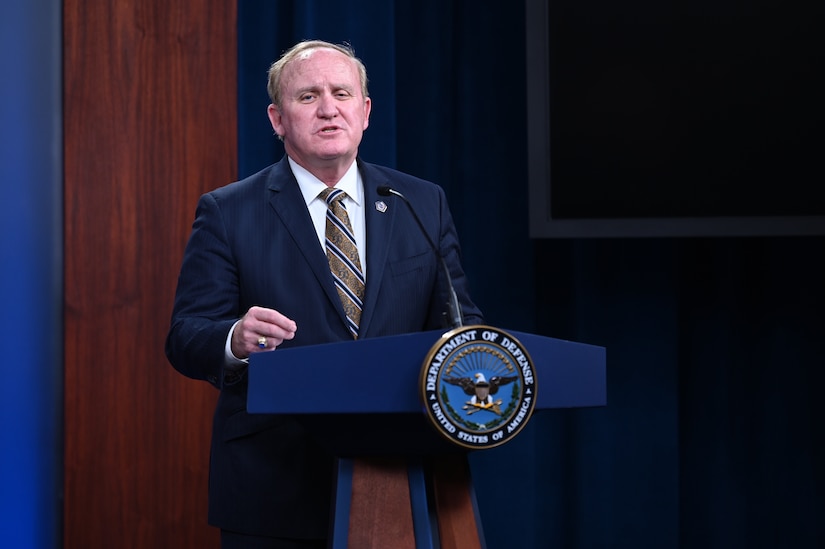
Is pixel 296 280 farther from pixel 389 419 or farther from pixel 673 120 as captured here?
pixel 673 120

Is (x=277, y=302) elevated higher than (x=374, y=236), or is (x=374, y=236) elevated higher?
(x=374, y=236)

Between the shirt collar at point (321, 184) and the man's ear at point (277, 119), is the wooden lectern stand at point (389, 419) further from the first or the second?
the man's ear at point (277, 119)

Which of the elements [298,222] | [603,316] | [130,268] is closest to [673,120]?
[603,316]

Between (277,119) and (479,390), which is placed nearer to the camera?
(479,390)

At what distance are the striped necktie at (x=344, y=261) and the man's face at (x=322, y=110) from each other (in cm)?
9

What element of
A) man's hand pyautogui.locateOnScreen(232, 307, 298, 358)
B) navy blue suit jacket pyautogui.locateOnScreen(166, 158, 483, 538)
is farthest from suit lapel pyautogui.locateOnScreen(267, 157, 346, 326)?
man's hand pyautogui.locateOnScreen(232, 307, 298, 358)

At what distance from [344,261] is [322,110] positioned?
0.31m

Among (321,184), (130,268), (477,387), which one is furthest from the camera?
(130,268)

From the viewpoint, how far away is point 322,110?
1818 mm

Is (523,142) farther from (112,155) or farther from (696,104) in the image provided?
(112,155)

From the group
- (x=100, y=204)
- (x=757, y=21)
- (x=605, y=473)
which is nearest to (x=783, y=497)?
(x=605, y=473)

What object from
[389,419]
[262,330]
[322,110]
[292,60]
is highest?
[292,60]

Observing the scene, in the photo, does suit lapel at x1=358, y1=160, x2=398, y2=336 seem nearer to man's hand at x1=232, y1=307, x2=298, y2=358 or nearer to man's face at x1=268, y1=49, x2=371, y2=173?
man's face at x1=268, y1=49, x2=371, y2=173

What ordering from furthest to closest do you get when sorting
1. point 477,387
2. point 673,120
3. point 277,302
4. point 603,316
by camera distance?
1. point 603,316
2. point 673,120
3. point 277,302
4. point 477,387
